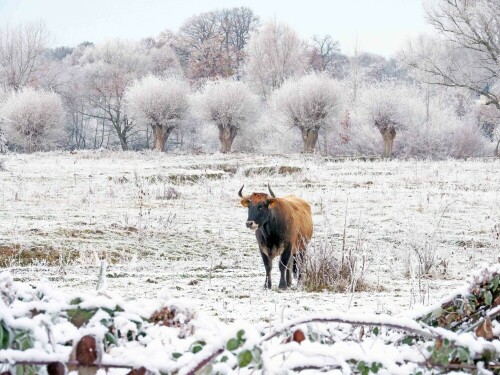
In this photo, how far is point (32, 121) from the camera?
5303cm

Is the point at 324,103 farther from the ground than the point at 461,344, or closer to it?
farther from the ground

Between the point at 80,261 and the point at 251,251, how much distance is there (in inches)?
122

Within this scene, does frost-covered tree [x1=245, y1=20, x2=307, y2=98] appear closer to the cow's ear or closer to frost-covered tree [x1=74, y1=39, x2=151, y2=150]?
frost-covered tree [x1=74, y1=39, x2=151, y2=150]

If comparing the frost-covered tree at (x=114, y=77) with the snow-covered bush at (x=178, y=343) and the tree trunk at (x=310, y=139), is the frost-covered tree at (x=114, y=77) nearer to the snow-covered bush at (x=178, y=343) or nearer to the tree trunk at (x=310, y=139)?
the tree trunk at (x=310, y=139)

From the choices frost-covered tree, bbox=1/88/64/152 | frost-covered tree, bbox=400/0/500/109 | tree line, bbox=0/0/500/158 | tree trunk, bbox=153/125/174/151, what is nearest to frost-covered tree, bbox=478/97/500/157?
tree line, bbox=0/0/500/158

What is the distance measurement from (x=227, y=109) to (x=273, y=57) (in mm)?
23443

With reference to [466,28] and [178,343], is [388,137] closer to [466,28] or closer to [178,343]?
[466,28]

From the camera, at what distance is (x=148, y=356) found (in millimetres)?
1223

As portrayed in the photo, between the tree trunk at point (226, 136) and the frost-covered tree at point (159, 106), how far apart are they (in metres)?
3.82

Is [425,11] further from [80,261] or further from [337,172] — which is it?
[80,261]

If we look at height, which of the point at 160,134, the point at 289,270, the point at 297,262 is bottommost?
the point at 289,270

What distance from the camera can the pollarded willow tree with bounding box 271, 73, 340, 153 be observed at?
49062 mm

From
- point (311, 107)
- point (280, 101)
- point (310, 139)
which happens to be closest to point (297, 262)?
point (310, 139)

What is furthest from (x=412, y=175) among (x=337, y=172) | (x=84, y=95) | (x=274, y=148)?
(x=84, y=95)
